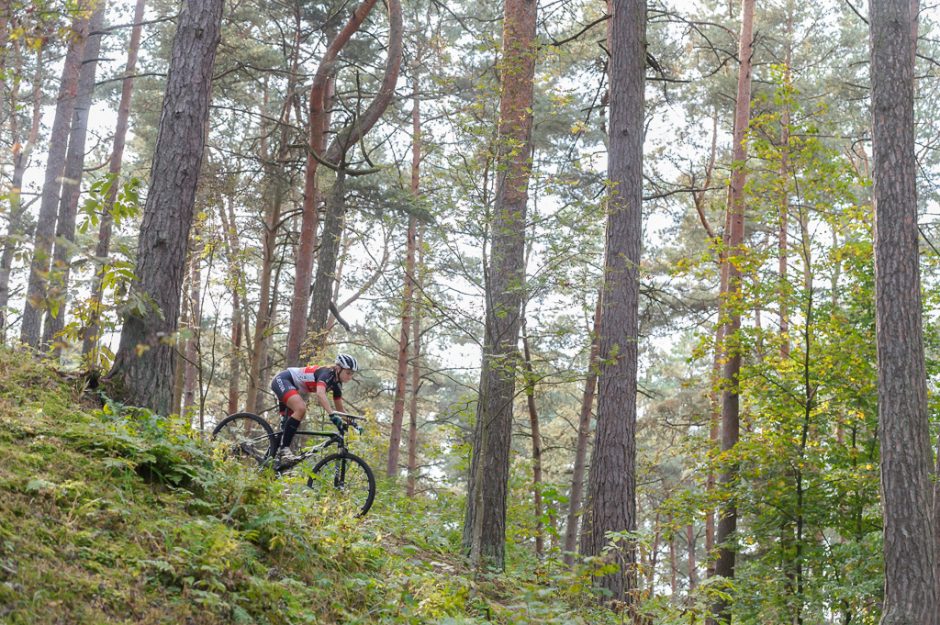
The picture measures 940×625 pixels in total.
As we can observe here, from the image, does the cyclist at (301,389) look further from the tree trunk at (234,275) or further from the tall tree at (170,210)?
the tree trunk at (234,275)

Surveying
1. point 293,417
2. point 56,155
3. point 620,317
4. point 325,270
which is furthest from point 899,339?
point 56,155

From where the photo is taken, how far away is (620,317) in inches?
323

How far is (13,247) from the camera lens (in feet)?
13.1

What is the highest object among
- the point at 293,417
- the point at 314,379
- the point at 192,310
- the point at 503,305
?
the point at 192,310

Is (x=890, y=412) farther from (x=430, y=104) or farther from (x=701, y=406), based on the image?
(x=430, y=104)

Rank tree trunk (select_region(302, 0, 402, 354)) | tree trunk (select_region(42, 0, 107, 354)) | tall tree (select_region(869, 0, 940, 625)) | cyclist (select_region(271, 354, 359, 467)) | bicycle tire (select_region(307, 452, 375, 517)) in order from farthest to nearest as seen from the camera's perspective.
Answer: tree trunk (select_region(42, 0, 107, 354)) → tree trunk (select_region(302, 0, 402, 354)) → cyclist (select_region(271, 354, 359, 467)) → bicycle tire (select_region(307, 452, 375, 517)) → tall tree (select_region(869, 0, 940, 625))

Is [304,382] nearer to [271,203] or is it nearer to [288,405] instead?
[288,405]

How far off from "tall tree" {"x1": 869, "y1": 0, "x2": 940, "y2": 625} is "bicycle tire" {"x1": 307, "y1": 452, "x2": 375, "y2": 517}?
16.3ft

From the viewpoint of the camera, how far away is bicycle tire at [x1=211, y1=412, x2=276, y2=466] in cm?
731

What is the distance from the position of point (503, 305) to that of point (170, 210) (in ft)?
10.2

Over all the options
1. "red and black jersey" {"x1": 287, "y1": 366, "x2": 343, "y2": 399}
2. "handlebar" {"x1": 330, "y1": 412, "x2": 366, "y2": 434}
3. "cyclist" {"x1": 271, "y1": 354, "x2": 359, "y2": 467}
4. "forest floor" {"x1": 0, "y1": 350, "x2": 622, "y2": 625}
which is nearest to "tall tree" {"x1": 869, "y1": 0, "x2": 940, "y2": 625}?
"forest floor" {"x1": 0, "y1": 350, "x2": 622, "y2": 625}

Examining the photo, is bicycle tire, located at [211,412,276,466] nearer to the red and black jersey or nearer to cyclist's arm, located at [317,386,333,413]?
the red and black jersey

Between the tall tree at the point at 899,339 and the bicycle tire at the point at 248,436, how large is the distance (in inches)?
238

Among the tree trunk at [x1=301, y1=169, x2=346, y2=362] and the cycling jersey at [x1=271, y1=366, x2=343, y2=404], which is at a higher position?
the tree trunk at [x1=301, y1=169, x2=346, y2=362]
